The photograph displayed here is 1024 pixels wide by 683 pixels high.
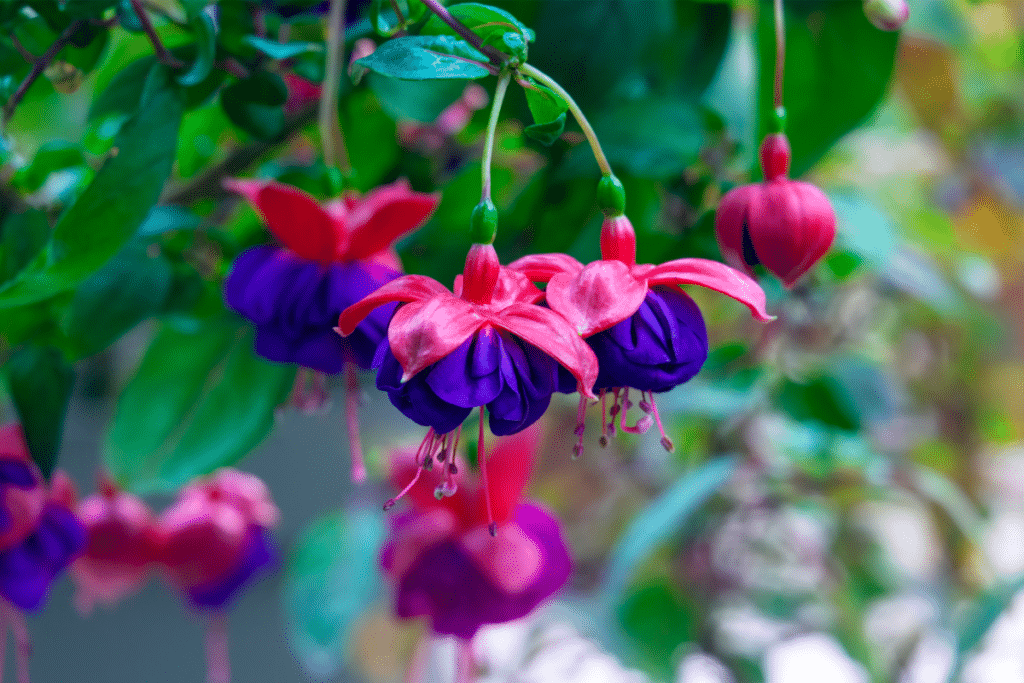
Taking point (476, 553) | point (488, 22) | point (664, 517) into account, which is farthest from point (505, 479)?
point (488, 22)

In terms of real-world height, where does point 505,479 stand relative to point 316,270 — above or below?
below

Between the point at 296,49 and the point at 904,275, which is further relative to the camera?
the point at 904,275

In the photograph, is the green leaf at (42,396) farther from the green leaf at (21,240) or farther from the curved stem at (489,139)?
the curved stem at (489,139)

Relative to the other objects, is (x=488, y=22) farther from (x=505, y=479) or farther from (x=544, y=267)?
(x=505, y=479)

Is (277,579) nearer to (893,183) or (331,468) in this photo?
(331,468)

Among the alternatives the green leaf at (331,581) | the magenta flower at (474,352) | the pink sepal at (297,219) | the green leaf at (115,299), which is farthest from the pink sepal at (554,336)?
the green leaf at (331,581)

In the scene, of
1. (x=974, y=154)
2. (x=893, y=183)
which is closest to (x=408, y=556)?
(x=893, y=183)
